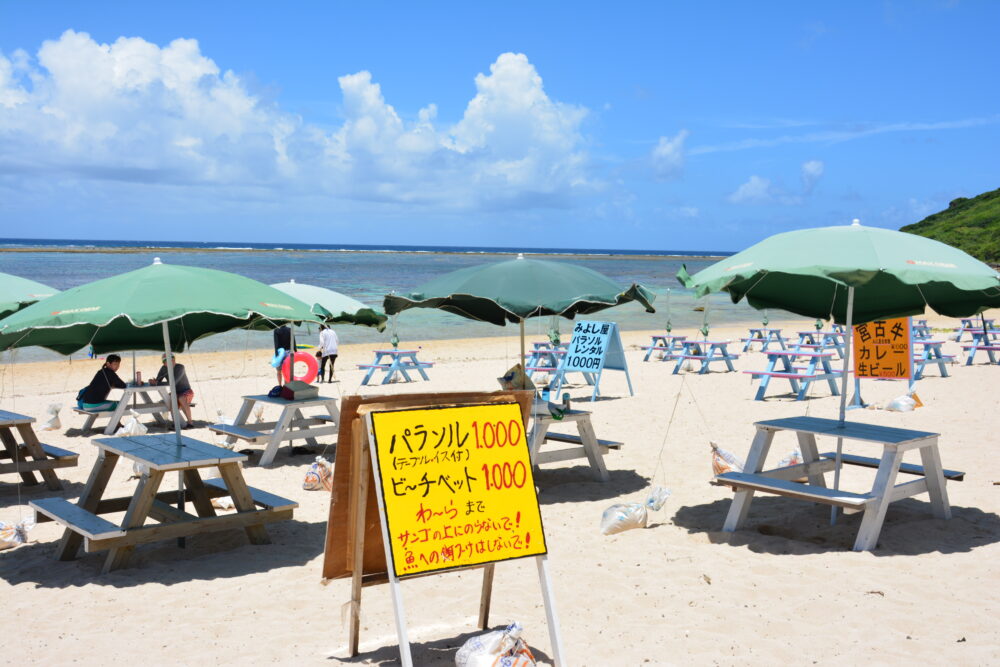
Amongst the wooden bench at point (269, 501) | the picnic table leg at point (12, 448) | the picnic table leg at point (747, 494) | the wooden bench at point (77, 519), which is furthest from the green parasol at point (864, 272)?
the picnic table leg at point (12, 448)

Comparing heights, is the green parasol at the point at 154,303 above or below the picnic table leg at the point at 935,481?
above

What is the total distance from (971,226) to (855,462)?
50.3m

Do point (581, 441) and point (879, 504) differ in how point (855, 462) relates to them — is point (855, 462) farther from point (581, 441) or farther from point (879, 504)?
point (581, 441)

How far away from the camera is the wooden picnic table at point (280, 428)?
8453 millimetres

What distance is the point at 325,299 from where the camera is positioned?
9.34 metres

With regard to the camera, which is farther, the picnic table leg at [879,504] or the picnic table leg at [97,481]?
the picnic table leg at [97,481]

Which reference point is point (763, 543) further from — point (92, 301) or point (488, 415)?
point (92, 301)

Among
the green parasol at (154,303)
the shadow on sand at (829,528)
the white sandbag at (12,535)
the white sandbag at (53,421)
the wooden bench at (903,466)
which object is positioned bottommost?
the white sandbag at (53,421)

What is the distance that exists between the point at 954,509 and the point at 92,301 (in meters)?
5.86

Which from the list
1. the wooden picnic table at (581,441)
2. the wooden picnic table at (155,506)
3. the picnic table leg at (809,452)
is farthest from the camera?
the wooden picnic table at (581,441)

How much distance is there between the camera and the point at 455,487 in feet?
11.6

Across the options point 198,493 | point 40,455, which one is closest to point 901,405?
point 198,493

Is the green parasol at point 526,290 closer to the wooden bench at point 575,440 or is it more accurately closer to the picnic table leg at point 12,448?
the wooden bench at point 575,440

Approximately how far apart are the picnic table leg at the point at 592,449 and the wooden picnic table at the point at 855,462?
1.78m
